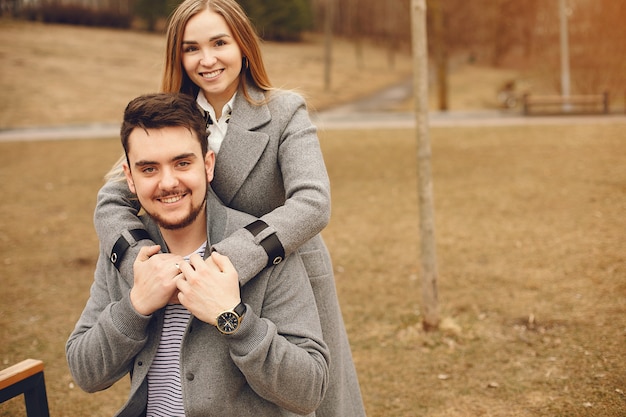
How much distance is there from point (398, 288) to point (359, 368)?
169cm

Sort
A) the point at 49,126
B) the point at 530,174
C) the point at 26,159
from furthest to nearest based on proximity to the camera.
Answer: the point at 49,126
the point at 26,159
the point at 530,174

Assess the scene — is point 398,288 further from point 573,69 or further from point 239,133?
point 573,69

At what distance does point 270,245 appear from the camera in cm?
206

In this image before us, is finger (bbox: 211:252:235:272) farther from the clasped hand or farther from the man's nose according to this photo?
the man's nose

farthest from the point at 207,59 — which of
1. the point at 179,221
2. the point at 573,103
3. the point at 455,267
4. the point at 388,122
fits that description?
the point at 573,103

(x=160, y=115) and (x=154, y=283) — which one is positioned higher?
(x=160, y=115)

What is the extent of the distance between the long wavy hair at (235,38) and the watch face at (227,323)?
96 centimetres

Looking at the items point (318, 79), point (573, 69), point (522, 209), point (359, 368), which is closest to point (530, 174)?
point (522, 209)

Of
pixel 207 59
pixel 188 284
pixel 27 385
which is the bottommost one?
pixel 27 385

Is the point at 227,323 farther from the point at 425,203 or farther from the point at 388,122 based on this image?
the point at 388,122

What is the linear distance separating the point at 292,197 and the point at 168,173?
1.45 feet

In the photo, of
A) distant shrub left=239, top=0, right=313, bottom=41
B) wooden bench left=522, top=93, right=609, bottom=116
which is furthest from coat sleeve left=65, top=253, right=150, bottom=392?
distant shrub left=239, top=0, right=313, bottom=41

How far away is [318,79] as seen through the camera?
135 feet

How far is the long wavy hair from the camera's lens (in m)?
2.40
